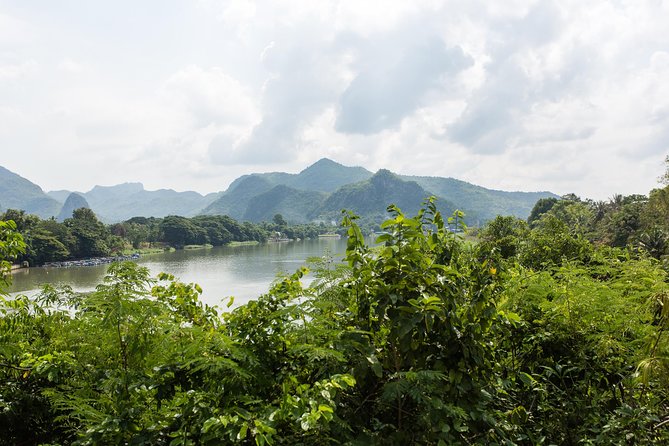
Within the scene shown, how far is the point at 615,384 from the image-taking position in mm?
2213

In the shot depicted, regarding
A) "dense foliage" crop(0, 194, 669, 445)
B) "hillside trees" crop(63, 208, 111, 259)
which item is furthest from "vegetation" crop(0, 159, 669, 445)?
"hillside trees" crop(63, 208, 111, 259)

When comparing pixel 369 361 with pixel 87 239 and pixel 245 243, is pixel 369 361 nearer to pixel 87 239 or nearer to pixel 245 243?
pixel 87 239

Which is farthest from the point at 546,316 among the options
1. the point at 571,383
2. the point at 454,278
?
the point at 454,278

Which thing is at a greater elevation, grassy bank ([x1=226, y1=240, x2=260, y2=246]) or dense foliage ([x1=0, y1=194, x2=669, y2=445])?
dense foliage ([x1=0, y1=194, x2=669, y2=445])

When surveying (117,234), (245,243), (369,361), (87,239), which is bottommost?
(245,243)

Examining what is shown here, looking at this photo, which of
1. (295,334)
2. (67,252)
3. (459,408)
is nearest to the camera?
(459,408)

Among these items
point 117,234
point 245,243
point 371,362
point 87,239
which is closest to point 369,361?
point 371,362

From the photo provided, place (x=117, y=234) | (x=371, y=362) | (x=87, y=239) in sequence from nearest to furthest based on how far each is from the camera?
1. (x=371, y=362)
2. (x=87, y=239)
3. (x=117, y=234)

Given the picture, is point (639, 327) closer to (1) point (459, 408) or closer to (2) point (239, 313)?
(1) point (459, 408)

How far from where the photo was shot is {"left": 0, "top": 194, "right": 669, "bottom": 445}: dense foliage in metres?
1.55

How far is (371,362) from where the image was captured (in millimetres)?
1609

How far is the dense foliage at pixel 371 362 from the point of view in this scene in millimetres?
1547

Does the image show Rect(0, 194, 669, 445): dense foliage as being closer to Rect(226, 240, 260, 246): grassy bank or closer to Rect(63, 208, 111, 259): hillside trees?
Rect(63, 208, 111, 259): hillside trees

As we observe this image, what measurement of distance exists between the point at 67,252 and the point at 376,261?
235 feet
